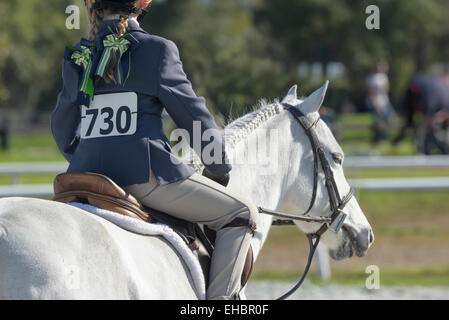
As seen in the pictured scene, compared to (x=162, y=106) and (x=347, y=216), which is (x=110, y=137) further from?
(x=347, y=216)

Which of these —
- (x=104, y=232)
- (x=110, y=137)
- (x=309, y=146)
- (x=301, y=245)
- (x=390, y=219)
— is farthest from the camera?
(x=390, y=219)

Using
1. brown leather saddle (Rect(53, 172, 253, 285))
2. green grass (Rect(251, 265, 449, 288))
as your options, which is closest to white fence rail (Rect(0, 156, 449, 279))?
green grass (Rect(251, 265, 449, 288))

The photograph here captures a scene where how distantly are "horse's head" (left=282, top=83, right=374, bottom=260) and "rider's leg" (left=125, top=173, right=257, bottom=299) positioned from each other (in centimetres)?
67

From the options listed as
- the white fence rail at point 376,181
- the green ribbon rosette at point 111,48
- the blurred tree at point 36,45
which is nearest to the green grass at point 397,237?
the white fence rail at point 376,181

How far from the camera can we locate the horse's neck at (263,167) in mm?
4086

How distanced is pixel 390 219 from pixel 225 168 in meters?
8.78

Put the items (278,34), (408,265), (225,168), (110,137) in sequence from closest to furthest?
(110,137), (225,168), (408,265), (278,34)

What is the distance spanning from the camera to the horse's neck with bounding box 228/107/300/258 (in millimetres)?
4086

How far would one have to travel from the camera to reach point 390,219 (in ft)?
39.4

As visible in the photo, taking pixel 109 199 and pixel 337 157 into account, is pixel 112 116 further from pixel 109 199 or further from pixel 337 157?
pixel 337 157

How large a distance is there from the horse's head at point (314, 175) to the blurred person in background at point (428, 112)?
13.0m

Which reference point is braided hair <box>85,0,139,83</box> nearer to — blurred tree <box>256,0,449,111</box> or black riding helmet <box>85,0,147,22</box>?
black riding helmet <box>85,0,147,22</box>
